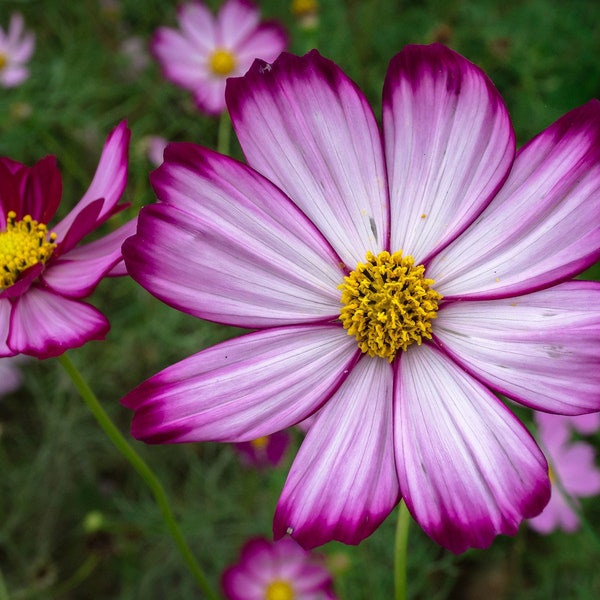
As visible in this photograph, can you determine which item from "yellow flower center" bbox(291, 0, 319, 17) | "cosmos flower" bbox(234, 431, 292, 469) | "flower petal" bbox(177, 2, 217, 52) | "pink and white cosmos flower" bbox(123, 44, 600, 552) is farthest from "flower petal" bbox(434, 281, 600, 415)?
"flower petal" bbox(177, 2, 217, 52)

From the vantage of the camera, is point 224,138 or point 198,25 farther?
point 198,25

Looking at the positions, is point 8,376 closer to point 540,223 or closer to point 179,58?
point 179,58

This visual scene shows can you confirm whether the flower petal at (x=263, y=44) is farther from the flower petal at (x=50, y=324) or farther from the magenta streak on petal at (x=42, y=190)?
the flower petal at (x=50, y=324)

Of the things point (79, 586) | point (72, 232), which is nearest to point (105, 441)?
point (79, 586)

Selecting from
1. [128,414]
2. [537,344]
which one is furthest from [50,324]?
[128,414]

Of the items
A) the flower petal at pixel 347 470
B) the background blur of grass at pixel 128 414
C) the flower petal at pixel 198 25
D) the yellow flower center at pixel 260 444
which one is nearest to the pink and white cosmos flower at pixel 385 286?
the flower petal at pixel 347 470

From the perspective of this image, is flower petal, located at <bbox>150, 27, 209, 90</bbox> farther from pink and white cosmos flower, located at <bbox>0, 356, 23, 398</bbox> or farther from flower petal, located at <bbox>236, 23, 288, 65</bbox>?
pink and white cosmos flower, located at <bbox>0, 356, 23, 398</bbox>
